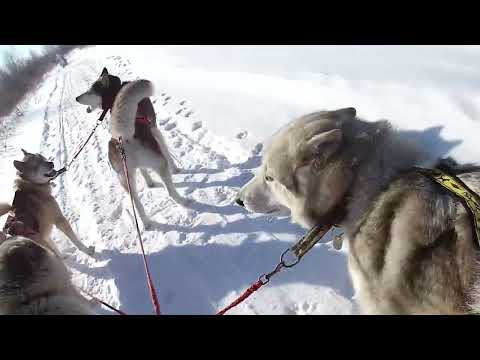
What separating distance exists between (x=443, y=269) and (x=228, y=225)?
2862mm

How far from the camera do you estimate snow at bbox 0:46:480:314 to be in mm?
3521

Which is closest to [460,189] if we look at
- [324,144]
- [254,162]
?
[324,144]

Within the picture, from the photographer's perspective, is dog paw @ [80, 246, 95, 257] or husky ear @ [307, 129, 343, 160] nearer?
husky ear @ [307, 129, 343, 160]

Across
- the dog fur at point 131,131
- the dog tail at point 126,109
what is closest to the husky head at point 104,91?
the dog fur at point 131,131

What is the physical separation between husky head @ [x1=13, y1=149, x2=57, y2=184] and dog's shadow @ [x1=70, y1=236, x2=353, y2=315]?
49.8 inches

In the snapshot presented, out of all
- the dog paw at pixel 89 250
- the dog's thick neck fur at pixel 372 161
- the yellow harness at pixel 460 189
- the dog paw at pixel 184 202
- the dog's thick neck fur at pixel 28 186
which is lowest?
the yellow harness at pixel 460 189

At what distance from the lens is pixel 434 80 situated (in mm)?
5336

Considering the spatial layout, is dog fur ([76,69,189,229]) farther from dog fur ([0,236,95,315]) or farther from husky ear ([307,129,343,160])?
husky ear ([307,129,343,160])

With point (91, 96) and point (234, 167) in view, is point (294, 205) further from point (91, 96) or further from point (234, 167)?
point (91, 96)

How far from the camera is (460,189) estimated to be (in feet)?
5.24

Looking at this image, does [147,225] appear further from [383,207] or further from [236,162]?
[383,207]

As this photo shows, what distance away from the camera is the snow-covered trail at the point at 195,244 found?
A: 10.9ft

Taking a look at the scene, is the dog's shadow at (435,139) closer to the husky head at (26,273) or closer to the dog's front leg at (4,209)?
the husky head at (26,273)

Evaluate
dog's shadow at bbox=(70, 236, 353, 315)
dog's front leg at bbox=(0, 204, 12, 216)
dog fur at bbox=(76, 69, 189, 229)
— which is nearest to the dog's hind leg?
dog fur at bbox=(76, 69, 189, 229)
